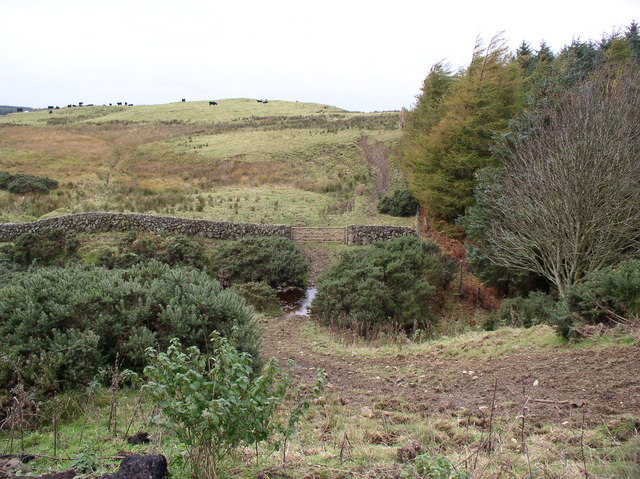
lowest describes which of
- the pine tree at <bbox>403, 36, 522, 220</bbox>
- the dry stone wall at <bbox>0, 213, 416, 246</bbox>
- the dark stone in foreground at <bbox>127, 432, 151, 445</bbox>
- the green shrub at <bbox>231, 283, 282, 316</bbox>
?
the green shrub at <bbox>231, 283, 282, 316</bbox>

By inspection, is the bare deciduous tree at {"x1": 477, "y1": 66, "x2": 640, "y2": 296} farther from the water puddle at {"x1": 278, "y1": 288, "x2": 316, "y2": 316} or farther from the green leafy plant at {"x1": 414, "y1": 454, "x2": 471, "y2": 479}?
the green leafy plant at {"x1": 414, "y1": 454, "x2": 471, "y2": 479}

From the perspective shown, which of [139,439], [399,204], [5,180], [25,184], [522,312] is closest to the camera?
[139,439]

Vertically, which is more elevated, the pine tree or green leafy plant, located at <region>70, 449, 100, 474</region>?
the pine tree

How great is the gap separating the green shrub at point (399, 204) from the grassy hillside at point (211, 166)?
0.79 meters

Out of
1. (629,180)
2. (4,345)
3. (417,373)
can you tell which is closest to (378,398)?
(417,373)

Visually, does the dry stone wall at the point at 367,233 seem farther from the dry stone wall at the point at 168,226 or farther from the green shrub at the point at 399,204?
the green shrub at the point at 399,204

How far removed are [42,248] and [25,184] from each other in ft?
36.8

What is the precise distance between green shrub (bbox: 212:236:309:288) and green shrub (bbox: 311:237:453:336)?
357 centimetres

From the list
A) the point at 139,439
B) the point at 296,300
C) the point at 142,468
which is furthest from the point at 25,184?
the point at 142,468

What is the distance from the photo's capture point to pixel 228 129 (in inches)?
2157

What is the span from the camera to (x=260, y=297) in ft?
50.9

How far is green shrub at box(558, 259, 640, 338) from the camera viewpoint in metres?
7.14

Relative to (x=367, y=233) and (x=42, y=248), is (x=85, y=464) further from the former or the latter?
(x=367, y=233)

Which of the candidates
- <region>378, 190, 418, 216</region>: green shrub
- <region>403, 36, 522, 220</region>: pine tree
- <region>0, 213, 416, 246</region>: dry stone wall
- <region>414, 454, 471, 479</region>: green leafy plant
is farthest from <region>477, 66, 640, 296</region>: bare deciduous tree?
<region>378, 190, 418, 216</region>: green shrub
